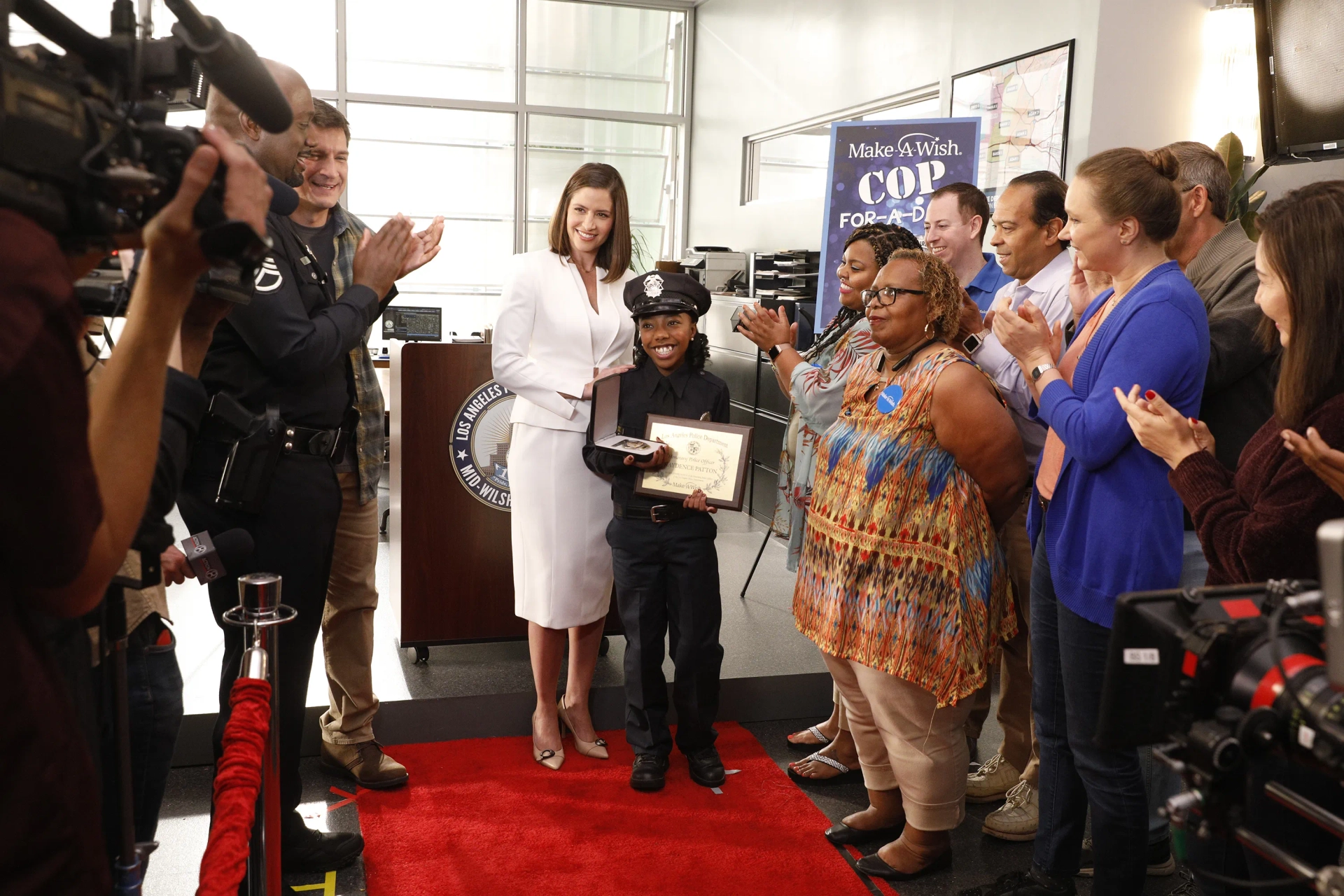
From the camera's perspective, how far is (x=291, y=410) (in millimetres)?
2139

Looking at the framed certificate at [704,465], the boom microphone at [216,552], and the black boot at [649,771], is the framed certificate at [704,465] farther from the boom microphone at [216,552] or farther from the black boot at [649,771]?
the boom microphone at [216,552]

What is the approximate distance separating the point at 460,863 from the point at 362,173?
671cm

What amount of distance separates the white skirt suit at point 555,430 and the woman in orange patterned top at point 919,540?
842 millimetres

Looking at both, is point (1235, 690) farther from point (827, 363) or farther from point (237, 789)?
point (827, 363)

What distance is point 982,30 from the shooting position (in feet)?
15.8

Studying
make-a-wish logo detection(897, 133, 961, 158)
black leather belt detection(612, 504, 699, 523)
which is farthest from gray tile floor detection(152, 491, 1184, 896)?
make-a-wish logo detection(897, 133, 961, 158)

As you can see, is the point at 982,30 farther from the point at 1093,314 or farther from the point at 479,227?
the point at 479,227

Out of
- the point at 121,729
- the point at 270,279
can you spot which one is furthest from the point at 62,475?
the point at 270,279

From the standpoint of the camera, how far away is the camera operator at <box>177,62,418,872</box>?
6.56ft

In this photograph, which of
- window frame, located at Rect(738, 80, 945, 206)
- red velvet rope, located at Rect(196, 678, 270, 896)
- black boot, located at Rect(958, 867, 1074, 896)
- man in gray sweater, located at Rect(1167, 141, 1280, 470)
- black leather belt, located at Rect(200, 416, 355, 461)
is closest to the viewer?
red velvet rope, located at Rect(196, 678, 270, 896)

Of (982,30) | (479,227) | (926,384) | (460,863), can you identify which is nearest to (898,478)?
(926,384)

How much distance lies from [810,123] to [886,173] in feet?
9.18

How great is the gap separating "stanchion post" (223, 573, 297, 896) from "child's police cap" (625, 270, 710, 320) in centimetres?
152

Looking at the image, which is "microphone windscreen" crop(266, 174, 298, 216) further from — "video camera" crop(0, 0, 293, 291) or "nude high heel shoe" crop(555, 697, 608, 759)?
"nude high heel shoe" crop(555, 697, 608, 759)
